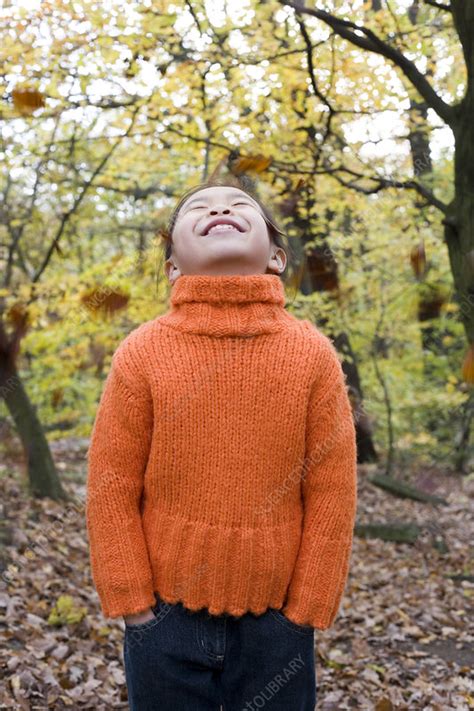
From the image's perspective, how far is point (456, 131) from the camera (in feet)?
13.8

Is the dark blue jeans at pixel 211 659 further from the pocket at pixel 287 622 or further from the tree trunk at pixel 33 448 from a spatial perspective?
the tree trunk at pixel 33 448

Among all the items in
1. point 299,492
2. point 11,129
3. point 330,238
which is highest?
point 11,129

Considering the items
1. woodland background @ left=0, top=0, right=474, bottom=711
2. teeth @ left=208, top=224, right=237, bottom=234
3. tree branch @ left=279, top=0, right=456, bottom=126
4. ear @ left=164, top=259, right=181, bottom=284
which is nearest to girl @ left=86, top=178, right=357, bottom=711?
teeth @ left=208, top=224, right=237, bottom=234

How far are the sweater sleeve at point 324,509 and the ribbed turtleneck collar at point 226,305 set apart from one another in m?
0.22

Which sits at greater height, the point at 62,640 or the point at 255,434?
the point at 255,434

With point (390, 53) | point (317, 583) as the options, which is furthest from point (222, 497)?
point (390, 53)

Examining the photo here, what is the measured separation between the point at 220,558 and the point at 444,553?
236 inches

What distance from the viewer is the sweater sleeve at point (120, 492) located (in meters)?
1.75

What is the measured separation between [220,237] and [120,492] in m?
0.73

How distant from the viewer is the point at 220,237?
189 cm

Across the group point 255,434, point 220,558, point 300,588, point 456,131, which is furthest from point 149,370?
point 456,131

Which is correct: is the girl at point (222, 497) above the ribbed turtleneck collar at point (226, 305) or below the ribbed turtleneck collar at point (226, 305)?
below

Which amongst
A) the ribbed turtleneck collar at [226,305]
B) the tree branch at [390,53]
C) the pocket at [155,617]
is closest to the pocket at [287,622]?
the pocket at [155,617]

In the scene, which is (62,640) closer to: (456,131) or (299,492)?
(299,492)
